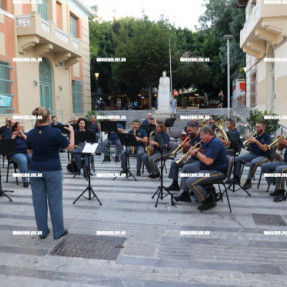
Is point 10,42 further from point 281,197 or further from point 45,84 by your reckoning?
point 281,197

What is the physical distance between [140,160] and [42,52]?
34.1 feet

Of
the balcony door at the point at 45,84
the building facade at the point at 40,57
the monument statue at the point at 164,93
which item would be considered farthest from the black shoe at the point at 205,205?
the monument statue at the point at 164,93

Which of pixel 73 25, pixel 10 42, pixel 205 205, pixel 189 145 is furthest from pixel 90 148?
pixel 73 25

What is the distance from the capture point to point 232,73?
31.1 m

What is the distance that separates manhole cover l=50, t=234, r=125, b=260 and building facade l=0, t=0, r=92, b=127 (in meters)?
9.60

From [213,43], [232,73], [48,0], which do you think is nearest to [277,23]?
[48,0]

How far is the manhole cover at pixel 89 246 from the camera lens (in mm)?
4285

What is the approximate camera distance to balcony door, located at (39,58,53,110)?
17.9 metres

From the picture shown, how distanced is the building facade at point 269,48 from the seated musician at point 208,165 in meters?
8.36

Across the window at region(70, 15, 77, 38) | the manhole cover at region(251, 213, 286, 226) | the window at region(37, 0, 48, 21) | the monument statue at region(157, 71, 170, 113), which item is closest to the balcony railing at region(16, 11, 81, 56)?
the window at region(37, 0, 48, 21)

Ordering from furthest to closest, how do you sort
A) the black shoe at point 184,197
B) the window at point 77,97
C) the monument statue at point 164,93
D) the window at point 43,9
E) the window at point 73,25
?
the window at point 77,97, the window at point 73,25, the monument statue at point 164,93, the window at point 43,9, the black shoe at point 184,197

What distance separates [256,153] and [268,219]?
2.51 m

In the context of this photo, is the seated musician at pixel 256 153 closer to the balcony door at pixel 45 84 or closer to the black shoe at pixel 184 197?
the black shoe at pixel 184 197

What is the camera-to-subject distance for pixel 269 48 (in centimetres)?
1560
